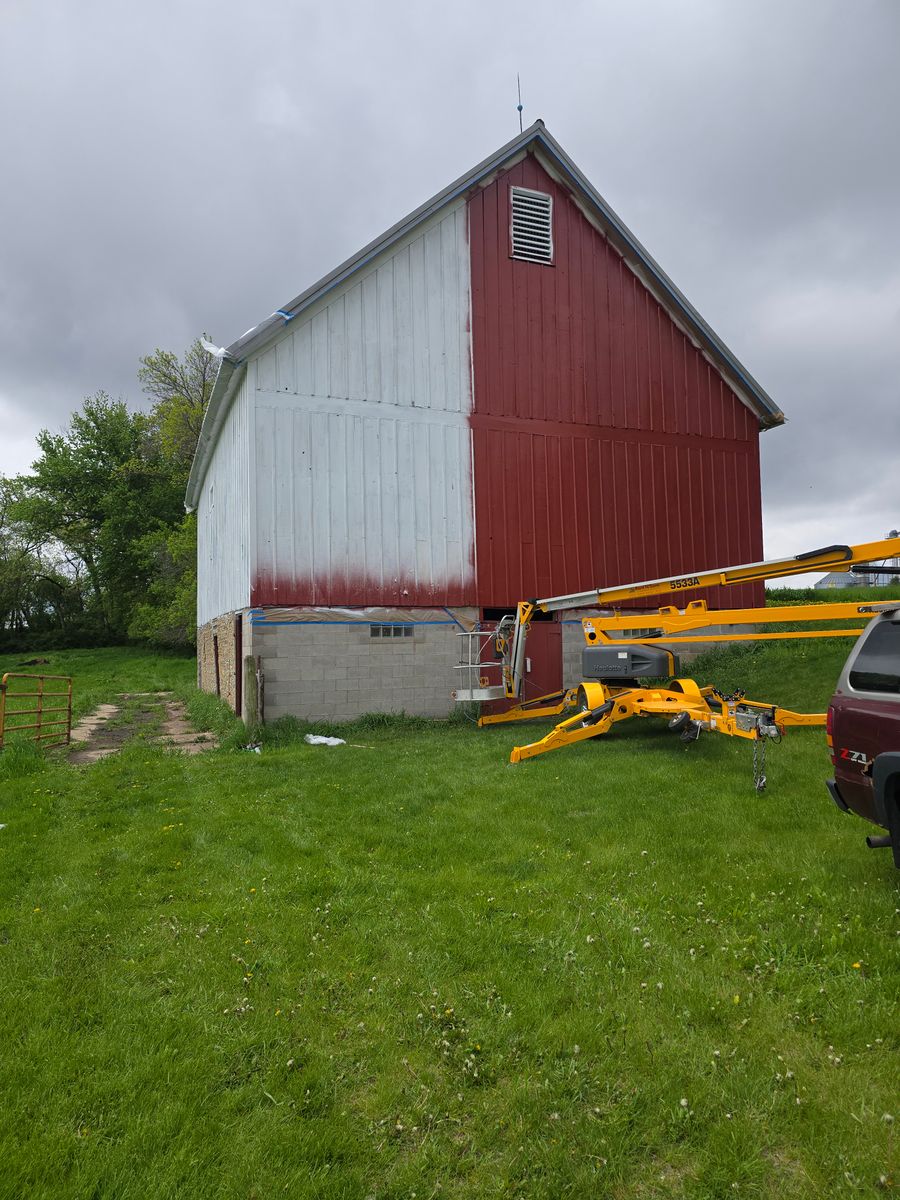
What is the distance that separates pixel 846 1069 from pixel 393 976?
7.57 ft

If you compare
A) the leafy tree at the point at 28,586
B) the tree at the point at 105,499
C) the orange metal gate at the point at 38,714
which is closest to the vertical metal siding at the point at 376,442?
the orange metal gate at the point at 38,714

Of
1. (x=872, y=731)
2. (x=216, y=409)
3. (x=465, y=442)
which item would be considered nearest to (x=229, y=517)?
(x=216, y=409)

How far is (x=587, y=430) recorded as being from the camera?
1670cm

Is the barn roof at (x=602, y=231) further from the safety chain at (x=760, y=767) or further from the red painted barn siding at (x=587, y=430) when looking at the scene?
the safety chain at (x=760, y=767)

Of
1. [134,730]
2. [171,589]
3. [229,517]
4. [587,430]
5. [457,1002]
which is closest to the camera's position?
[457,1002]

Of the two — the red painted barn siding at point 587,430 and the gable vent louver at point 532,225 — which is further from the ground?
the gable vent louver at point 532,225

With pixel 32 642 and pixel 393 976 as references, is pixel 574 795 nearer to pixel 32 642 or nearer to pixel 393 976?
pixel 393 976

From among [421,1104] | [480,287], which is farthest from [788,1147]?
[480,287]

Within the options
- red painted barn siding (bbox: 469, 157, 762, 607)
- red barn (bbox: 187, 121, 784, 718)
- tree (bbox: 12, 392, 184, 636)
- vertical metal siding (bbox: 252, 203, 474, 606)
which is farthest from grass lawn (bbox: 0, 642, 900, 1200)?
tree (bbox: 12, 392, 184, 636)

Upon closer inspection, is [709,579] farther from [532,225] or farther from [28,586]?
[28,586]

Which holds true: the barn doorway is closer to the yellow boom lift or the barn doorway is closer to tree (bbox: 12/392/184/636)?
the yellow boom lift

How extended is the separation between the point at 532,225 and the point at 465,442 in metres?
5.66

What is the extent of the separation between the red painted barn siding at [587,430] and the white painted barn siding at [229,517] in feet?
15.9

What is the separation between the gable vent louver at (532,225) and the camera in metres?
16.6
